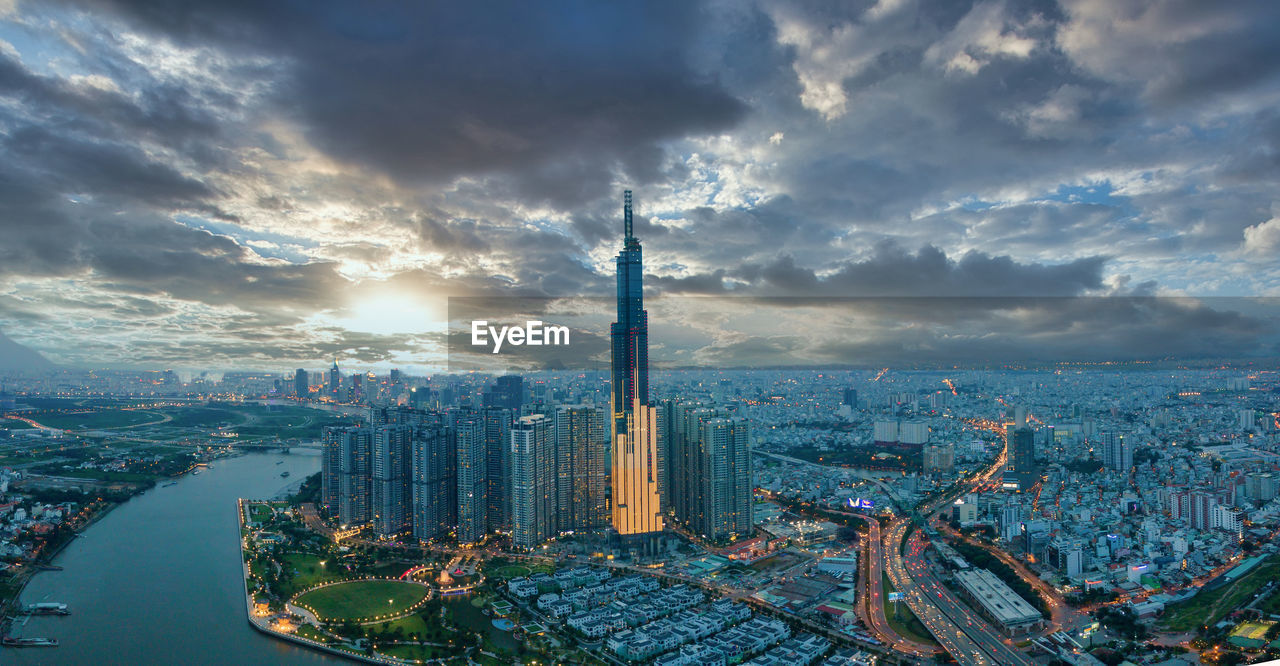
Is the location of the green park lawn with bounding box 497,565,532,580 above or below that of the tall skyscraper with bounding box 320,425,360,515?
below

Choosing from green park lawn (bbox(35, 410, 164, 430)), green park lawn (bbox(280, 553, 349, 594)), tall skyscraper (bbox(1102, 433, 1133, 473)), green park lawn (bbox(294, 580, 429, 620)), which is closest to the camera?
green park lawn (bbox(294, 580, 429, 620))

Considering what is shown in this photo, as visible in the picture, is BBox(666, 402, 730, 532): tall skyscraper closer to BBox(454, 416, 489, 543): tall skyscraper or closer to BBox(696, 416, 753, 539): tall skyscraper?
BBox(696, 416, 753, 539): tall skyscraper

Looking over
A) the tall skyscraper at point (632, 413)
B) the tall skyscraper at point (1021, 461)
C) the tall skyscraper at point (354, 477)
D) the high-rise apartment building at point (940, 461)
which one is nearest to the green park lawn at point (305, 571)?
the tall skyscraper at point (354, 477)

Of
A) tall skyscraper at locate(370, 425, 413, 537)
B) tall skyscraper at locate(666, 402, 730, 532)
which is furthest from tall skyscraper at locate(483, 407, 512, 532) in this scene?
tall skyscraper at locate(666, 402, 730, 532)

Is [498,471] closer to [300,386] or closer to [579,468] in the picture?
[579,468]

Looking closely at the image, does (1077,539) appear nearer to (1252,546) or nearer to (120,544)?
(1252,546)

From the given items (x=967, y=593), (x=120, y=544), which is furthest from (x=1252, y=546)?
(x=120, y=544)

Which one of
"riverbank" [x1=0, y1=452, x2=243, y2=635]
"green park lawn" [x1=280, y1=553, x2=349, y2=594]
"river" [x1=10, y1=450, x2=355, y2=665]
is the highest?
"riverbank" [x1=0, y1=452, x2=243, y2=635]
